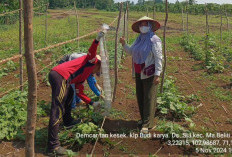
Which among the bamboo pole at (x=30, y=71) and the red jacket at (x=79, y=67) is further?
the red jacket at (x=79, y=67)

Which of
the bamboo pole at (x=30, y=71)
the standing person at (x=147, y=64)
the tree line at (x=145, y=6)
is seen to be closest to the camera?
the bamboo pole at (x=30, y=71)

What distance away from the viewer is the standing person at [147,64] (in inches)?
129

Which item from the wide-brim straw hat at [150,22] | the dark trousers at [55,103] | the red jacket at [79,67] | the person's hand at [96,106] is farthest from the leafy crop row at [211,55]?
the dark trousers at [55,103]

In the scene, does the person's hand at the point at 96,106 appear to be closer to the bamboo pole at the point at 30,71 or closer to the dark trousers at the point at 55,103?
the dark trousers at the point at 55,103

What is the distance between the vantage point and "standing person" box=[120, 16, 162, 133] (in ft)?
10.7

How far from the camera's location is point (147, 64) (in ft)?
11.0

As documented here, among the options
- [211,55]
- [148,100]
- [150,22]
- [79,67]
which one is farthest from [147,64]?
[211,55]

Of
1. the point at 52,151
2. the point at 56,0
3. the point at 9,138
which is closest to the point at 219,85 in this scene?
the point at 52,151

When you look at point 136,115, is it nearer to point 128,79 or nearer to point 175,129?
point 175,129

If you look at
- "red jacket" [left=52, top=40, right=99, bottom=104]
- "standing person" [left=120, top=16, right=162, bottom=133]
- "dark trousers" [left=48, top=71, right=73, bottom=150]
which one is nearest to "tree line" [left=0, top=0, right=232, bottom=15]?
"standing person" [left=120, top=16, right=162, bottom=133]

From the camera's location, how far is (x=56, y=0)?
130ft

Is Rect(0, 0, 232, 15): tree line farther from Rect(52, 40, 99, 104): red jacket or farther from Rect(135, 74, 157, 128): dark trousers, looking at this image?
Rect(135, 74, 157, 128): dark trousers

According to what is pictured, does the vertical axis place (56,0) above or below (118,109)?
above

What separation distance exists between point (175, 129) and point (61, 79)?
1.65m
